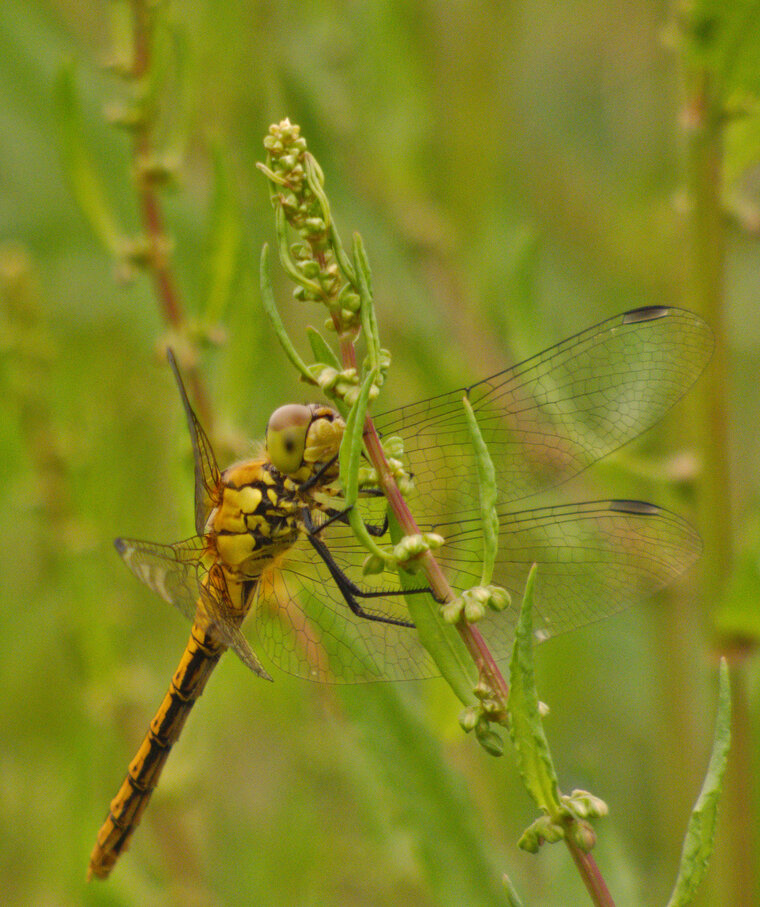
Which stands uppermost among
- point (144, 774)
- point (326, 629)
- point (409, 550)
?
point (409, 550)

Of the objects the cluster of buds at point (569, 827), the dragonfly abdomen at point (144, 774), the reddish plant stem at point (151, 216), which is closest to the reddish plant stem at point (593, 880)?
the cluster of buds at point (569, 827)

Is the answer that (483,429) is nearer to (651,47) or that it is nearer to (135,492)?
(135,492)

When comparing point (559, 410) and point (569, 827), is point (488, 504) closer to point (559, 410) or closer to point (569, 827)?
point (569, 827)

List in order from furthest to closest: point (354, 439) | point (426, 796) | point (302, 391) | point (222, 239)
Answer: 1. point (302, 391)
2. point (222, 239)
3. point (426, 796)
4. point (354, 439)

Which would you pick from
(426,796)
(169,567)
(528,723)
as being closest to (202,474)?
(169,567)

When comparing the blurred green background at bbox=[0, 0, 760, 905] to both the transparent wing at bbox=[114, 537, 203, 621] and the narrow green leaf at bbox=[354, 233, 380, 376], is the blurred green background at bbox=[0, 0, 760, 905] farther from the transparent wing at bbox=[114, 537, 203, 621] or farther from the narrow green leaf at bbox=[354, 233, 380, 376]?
the narrow green leaf at bbox=[354, 233, 380, 376]

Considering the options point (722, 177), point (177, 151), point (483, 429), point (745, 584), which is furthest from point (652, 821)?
point (177, 151)
